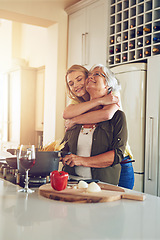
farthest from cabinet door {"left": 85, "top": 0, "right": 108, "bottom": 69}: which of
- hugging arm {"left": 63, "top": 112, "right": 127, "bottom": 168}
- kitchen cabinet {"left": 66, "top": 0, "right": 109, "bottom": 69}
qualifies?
hugging arm {"left": 63, "top": 112, "right": 127, "bottom": 168}

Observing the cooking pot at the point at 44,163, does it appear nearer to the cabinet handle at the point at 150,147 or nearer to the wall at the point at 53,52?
the cabinet handle at the point at 150,147

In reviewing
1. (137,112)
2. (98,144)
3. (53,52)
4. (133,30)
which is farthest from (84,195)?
(53,52)

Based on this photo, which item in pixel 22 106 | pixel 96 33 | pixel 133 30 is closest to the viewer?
pixel 133 30

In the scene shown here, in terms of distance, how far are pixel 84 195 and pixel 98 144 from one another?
47cm

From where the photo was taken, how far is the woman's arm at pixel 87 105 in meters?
1.70

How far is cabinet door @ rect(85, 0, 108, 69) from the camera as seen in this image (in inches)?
151

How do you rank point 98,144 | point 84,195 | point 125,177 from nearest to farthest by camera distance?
1. point 84,195
2. point 98,144
3. point 125,177

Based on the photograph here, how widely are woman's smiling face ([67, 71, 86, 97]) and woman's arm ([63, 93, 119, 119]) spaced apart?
8cm

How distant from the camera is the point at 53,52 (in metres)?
4.51

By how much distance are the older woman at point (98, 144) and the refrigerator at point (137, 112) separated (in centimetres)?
152

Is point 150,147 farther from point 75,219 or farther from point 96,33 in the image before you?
point 75,219

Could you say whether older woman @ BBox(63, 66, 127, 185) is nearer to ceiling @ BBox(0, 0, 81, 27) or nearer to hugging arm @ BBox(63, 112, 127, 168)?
hugging arm @ BBox(63, 112, 127, 168)

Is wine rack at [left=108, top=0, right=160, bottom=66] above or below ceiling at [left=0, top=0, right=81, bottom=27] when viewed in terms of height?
below

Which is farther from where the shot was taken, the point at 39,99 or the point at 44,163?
the point at 39,99
